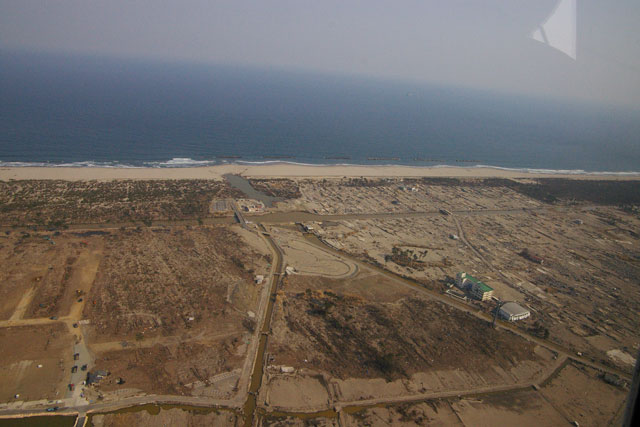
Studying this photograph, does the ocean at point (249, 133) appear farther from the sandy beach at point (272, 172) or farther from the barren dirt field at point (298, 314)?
the barren dirt field at point (298, 314)

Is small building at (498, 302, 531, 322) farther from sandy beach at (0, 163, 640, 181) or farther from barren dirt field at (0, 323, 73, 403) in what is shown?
sandy beach at (0, 163, 640, 181)

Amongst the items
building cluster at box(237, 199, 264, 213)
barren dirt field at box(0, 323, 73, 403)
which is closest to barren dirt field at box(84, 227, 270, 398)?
barren dirt field at box(0, 323, 73, 403)

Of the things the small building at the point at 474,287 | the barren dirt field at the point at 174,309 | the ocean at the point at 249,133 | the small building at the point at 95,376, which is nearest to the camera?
the small building at the point at 95,376

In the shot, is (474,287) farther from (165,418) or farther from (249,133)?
(249,133)


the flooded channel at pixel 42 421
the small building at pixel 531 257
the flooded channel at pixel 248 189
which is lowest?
the flooded channel at pixel 42 421

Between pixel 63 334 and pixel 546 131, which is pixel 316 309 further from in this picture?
pixel 546 131

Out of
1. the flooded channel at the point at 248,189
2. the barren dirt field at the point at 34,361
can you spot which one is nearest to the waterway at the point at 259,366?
the barren dirt field at the point at 34,361

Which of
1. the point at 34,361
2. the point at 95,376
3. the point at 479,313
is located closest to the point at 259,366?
the point at 95,376
